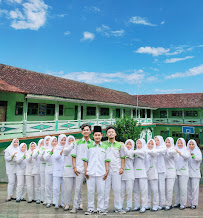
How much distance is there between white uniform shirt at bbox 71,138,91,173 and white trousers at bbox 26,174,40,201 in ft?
5.39

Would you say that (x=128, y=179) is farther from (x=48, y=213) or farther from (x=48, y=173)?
(x=48, y=173)

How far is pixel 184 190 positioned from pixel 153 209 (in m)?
1.01

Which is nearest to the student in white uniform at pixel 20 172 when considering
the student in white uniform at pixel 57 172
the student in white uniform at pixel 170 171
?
the student in white uniform at pixel 57 172

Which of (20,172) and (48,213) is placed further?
(20,172)

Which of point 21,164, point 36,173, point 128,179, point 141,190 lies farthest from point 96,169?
point 21,164

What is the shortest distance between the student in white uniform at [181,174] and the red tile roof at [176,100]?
20.2 metres

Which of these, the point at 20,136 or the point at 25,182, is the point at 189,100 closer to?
the point at 20,136

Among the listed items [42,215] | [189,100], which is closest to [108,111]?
[189,100]

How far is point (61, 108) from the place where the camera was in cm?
1438

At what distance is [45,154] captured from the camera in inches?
184

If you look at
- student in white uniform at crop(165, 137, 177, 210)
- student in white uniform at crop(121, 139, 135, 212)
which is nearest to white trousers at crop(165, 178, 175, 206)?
student in white uniform at crop(165, 137, 177, 210)

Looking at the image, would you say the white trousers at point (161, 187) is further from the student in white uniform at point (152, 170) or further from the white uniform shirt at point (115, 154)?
the white uniform shirt at point (115, 154)

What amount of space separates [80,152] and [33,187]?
2.17m

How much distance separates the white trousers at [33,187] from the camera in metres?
4.99
